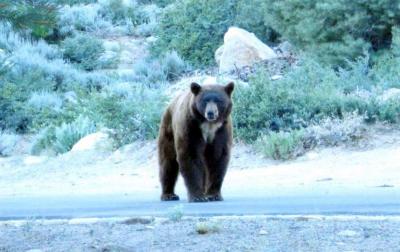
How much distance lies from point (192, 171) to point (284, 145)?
8.94 meters

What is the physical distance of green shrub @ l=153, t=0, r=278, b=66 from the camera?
3972 centimetres

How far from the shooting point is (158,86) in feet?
120

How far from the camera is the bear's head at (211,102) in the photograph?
13.5 m

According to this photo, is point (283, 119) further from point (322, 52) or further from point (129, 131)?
point (322, 52)

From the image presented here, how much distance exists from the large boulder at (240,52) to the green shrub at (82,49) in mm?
7818

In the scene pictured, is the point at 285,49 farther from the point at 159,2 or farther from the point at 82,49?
the point at 159,2

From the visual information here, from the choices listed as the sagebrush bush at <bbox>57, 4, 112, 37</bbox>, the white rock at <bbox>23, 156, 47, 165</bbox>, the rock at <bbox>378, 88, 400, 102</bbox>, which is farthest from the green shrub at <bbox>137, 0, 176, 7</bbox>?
the rock at <bbox>378, 88, 400, 102</bbox>

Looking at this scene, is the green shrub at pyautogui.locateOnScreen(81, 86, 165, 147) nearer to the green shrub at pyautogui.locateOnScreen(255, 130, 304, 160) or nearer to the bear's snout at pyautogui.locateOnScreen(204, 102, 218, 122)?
the green shrub at pyautogui.locateOnScreen(255, 130, 304, 160)

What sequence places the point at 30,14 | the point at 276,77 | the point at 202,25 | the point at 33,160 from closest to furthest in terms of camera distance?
the point at 30,14 → the point at 33,160 → the point at 276,77 → the point at 202,25

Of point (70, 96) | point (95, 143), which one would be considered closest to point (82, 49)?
point (70, 96)

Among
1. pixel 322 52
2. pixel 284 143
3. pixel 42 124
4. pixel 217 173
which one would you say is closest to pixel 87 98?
pixel 42 124

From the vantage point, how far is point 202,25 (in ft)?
135

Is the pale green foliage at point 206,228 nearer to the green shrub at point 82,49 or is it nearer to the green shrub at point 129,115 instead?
the green shrub at point 129,115

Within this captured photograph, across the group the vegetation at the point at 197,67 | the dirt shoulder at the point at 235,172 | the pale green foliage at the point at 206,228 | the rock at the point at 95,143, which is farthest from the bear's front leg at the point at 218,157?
the rock at the point at 95,143
